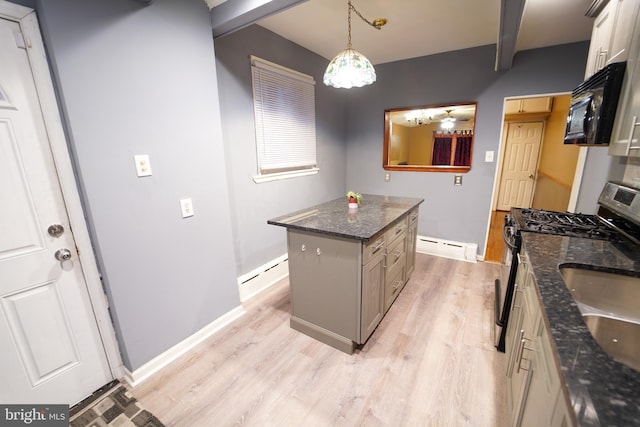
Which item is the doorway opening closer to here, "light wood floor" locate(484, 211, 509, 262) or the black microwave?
"light wood floor" locate(484, 211, 509, 262)

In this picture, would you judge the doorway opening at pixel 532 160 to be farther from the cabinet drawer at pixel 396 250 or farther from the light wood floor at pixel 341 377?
the light wood floor at pixel 341 377

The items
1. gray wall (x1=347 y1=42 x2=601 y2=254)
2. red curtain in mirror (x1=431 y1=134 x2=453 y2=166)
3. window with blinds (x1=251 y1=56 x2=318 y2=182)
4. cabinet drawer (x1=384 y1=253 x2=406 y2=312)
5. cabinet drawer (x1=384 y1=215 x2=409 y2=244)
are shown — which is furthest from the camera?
red curtain in mirror (x1=431 y1=134 x2=453 y2=166)

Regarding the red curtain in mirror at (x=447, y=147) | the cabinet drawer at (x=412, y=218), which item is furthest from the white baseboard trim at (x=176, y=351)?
the red curtain in mirror at (x=447, y=147)

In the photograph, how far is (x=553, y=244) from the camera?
1390mm

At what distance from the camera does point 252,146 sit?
100 inches

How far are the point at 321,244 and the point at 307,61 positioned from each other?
2.35 metres

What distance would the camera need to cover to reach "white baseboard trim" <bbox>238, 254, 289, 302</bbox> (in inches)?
102

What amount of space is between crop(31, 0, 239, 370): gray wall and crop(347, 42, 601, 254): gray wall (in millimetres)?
2440

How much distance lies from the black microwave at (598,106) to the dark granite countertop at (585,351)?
0.65m

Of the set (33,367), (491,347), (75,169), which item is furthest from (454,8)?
(33,367)

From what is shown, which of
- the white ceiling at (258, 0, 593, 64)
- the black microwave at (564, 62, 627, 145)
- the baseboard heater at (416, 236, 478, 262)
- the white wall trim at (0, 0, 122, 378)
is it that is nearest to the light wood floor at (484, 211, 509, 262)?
the baseboard heater at (416, 236, 478, 262)

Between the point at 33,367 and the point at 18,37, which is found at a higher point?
the point at 18,37

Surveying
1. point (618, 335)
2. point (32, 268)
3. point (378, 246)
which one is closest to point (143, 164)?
point (32, 268)

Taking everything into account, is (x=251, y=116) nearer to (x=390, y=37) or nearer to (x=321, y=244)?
(x=321, y=244)
